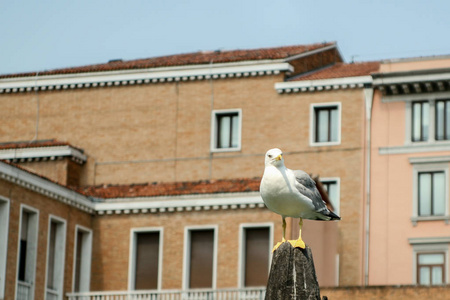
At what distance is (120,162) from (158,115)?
97.6 inches

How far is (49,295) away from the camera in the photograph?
4425cm

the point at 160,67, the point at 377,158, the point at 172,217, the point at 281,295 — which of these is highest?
the point at 160,67

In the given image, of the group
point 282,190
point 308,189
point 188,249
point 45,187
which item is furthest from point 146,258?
point 282,190

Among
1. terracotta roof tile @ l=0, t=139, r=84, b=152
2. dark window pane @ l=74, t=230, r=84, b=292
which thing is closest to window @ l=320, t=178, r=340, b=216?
dark window pane @ l=74, t=230, r=84, b=292

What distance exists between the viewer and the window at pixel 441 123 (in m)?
50.9

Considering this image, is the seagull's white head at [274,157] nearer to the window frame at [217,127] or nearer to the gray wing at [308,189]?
the gray wing at [308,189]

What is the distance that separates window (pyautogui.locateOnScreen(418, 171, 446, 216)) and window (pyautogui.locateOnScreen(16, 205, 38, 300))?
15.5 metres

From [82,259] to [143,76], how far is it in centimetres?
1068

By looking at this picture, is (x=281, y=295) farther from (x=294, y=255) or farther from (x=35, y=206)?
(x=35, y=206)

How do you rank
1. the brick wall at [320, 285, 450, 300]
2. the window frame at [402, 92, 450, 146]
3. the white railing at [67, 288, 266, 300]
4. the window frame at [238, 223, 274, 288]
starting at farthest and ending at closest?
the window frame at [402, 92, 450, 146] < the window frame at [238, 223, 274, 288] < the white railing at [67, 288, 266, 300] < the brick wall at [320, 285, 450, 300]

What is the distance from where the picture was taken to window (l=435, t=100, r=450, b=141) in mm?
50938

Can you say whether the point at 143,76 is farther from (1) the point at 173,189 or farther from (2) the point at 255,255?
(2) the point at 255,255

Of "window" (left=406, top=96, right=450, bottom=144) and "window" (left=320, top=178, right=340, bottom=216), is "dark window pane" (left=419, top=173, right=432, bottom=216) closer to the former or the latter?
"window" (left=406, top=96, right=450, bottom=144)

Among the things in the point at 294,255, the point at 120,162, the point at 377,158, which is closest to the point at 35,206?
the point at 120,162
